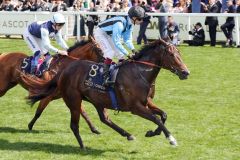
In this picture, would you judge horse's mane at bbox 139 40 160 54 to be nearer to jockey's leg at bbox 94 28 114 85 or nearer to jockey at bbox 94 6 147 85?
jockey at bbox 94 6 147 85

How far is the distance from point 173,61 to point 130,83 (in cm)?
67

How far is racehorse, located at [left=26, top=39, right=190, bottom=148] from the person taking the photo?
25.9 ft

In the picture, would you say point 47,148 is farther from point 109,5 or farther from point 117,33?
point 109,5

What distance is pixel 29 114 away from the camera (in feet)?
35.4

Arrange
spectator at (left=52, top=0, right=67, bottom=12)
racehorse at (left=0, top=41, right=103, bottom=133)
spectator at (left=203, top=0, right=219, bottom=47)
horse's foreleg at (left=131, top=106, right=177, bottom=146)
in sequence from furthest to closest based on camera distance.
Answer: spectator at (left=52, top=0, right=67, bottom=12)
spectator at (left=203, top=0, right=219, bottom=47)
racehorse at (left=0, top=41, right=103, bottom=133)
horse's foreleg at (left=131, top=106, right=177, bottom=146)

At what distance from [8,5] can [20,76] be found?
16.8 m

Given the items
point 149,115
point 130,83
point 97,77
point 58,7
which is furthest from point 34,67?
point 58,7

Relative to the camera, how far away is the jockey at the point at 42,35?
31.6 ft

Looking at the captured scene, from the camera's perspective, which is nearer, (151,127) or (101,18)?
(151,127)

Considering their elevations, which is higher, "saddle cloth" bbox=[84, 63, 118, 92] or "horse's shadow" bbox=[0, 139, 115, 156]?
"saddle cloth" bbox=[84, 63, 118, 92]

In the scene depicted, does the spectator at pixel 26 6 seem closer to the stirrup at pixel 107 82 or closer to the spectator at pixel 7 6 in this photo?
the spectator at pixel 7 6

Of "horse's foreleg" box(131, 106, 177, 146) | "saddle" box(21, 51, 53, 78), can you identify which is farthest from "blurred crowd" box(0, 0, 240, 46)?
"horse's foreleg" box(131, 106, 177, 146)

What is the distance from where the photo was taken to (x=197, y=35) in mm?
21266

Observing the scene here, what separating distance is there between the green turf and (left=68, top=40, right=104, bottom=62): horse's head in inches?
42.7
